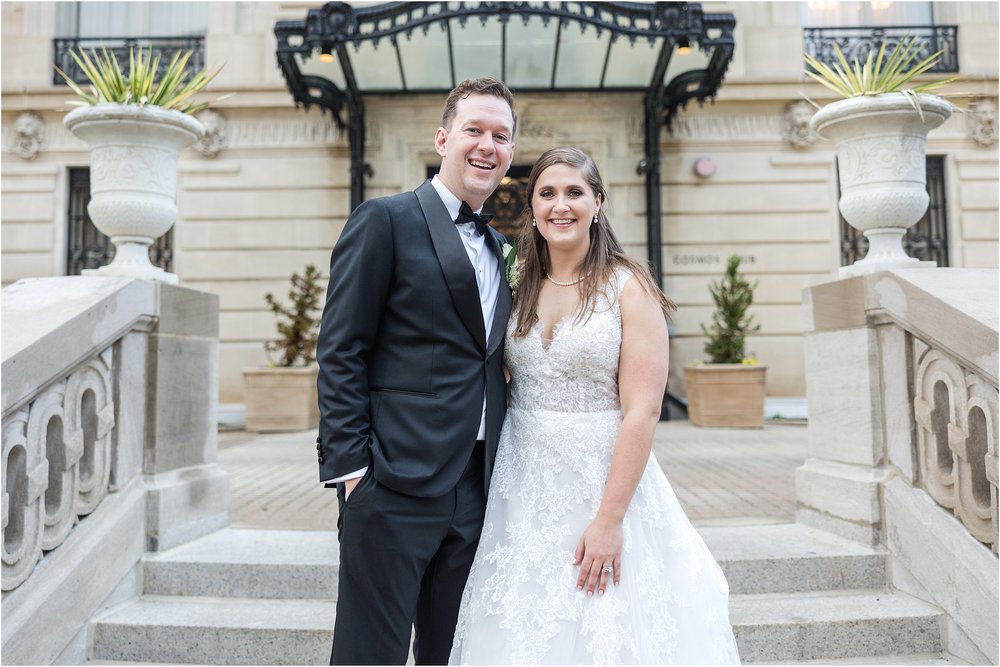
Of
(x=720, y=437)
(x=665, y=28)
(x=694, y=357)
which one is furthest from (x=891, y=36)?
(x=720, y=437)

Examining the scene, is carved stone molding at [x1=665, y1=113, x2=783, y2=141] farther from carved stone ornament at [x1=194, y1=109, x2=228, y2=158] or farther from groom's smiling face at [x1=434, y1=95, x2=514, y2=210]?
groom's smiling face at [x1=434, y1=95, x2=514, y2=210]

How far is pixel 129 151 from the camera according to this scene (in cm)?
387

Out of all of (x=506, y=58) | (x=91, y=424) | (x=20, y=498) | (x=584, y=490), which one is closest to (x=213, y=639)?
(x=20, y=498)

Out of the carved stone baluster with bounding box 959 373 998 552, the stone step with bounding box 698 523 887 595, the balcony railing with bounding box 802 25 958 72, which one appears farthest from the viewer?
the balcony railing with bounding box 802 25 958 72

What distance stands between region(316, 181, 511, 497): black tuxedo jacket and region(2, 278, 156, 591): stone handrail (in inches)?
64.9

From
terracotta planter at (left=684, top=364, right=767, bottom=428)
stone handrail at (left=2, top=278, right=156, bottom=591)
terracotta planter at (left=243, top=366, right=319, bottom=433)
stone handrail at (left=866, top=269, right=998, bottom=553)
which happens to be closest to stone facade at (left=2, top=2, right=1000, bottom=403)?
terracotta planter at (left=684, top=364, right=767, bottom=428)

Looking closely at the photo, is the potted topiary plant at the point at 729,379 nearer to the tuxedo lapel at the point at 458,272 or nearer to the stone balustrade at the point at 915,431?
the stone balustrade at the point at 915,431

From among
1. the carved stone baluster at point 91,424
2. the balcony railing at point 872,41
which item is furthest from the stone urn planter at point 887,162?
the balcony railing at point 872,41

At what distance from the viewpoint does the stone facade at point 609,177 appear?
12477mm

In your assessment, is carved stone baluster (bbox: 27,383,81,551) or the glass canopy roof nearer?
carved stone baluster (bbox: 27,383,81,551)

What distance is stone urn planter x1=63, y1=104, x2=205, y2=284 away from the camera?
380 cm

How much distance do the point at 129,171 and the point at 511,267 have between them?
258 cm

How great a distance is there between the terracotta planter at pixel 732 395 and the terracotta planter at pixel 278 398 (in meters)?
6.11

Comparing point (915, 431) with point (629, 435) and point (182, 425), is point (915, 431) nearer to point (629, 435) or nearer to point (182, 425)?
point (629, 435)
